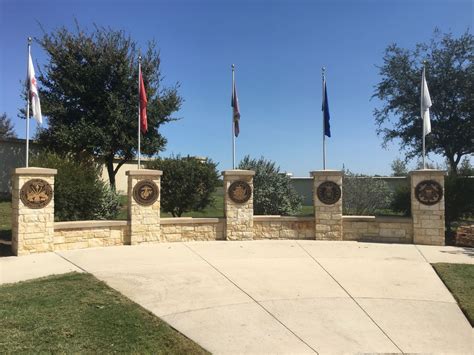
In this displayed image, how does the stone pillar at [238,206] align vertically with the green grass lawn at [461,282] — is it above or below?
above

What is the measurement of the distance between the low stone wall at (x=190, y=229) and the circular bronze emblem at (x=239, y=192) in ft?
2.27

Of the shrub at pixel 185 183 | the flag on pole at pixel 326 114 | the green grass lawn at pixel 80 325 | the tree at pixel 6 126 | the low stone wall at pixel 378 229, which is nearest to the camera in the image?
the green grass lawn at pixel 80 325

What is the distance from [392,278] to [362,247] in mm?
2997

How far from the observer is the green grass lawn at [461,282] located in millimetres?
5633

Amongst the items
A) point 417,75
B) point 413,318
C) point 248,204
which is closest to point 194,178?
point 248,204

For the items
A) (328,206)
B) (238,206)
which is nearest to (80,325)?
(238,206)

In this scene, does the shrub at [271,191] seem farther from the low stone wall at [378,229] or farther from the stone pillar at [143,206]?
the stone pillar at [143,206]

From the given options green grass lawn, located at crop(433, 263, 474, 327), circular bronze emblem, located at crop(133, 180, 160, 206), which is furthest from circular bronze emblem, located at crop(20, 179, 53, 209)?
green grass lawn, located at crop(433, 263, 474, 327)

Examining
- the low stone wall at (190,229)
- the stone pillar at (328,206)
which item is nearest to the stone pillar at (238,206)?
the low stone wall at (190,229)

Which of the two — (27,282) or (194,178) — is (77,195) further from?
(27,282)

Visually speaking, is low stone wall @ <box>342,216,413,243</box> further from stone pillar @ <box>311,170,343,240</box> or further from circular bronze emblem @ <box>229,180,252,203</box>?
circular bronze emblem @ <box>229,180,252,203</box>

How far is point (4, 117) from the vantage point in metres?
48.3

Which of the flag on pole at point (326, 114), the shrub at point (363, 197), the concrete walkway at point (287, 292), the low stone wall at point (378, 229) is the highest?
the flag on pole at point (326, 114)

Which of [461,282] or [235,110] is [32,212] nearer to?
[235,110]
